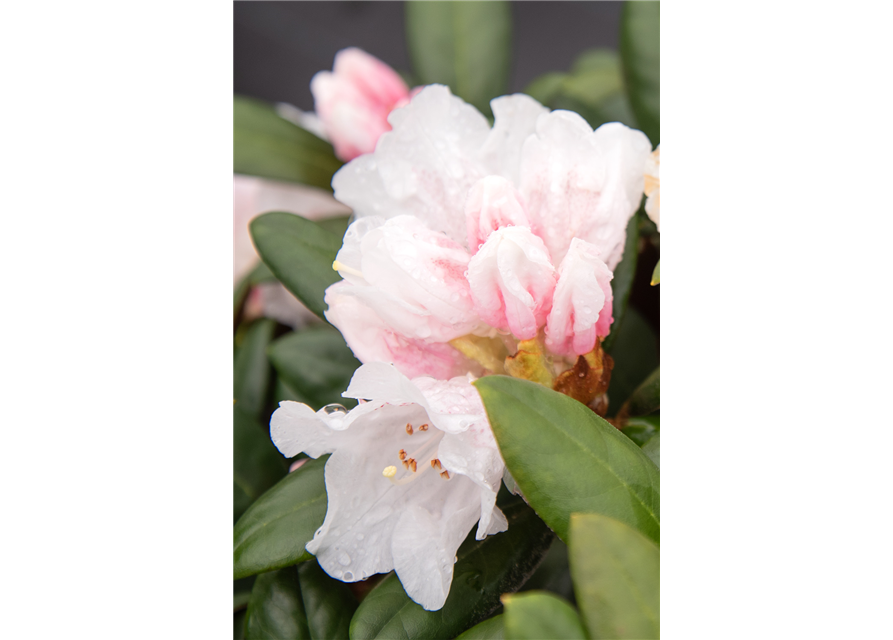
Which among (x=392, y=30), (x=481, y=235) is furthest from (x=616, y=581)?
(x=392, y=30)

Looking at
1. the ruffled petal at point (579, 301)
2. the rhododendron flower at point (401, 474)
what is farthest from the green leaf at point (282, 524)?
the ruffled petal at point (579, 301)

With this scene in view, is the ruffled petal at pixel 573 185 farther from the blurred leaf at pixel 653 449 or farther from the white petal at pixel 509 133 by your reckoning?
the blurred leaf at pixel 653 449

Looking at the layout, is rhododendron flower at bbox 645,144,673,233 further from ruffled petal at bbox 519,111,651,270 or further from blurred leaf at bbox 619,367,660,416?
blurred leaf at bbox 619,367,660,416

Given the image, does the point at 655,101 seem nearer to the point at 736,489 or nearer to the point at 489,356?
the point at 489,356

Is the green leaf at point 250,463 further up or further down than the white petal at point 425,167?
further down
